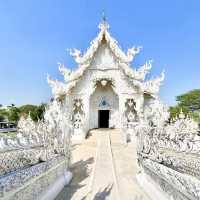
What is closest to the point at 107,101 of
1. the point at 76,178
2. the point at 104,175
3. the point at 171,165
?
the point at 104,175

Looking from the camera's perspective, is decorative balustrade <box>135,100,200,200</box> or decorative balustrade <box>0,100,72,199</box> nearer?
decorative balustrade <box>135,100,200,200</box>

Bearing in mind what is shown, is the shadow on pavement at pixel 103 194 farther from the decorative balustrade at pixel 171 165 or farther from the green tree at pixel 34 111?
the green tree at pixel 34 111

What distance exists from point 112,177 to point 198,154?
2.31 metres

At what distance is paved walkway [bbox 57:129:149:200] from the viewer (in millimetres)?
5427

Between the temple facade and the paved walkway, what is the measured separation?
5002 mm

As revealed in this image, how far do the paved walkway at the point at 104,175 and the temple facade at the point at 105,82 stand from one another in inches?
197

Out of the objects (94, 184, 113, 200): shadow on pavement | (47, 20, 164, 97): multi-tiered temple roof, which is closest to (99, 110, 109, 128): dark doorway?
(47, 20, 164, 97): multi-tiered temple roof

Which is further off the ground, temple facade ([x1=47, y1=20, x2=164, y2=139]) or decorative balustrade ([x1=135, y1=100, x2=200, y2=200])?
temple facade ([x1=47, y1=20, x2=164, y2=139])

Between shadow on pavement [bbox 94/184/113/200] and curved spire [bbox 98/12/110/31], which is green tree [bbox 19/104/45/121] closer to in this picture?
curved spire [bbox 98/12/110/31]

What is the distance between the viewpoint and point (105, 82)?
55.2ft

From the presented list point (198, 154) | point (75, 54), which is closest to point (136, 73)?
point (75, 54)

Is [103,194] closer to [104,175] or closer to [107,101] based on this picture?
[104,175]

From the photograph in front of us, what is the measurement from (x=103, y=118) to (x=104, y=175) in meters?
12.0

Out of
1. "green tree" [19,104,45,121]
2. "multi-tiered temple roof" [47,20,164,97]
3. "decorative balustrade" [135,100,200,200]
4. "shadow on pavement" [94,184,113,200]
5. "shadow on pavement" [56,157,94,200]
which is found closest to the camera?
"decorative balustrade" [135,100,200,200]
